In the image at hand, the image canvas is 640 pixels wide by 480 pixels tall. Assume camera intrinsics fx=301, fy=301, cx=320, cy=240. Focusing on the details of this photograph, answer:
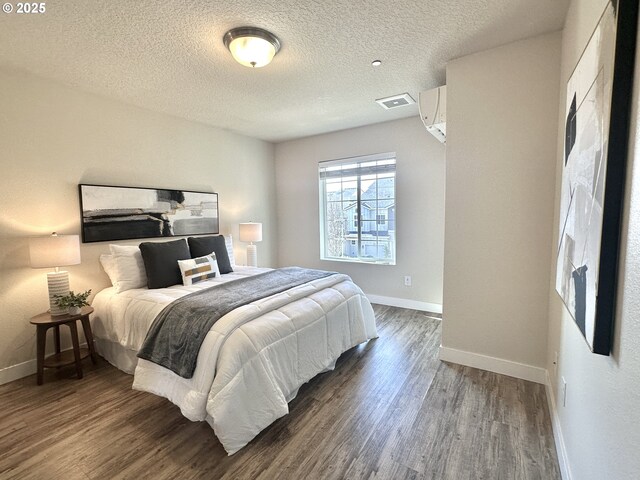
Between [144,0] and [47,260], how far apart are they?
2.07 metres

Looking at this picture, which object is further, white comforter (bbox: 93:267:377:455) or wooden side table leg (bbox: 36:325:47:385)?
wooden side table leg (bbox: 36:325:47:385)

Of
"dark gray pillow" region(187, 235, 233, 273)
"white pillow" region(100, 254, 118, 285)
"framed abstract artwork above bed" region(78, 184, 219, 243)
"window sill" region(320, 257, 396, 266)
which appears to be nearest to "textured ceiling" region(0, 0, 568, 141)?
"framed abstract artwork above bed" region(78, 184, 219, 243)

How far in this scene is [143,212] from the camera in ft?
11.1

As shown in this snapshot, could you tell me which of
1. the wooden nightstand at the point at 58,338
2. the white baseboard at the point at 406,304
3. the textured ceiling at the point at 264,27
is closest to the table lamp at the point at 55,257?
the wooden nightstand at the point at 58,338

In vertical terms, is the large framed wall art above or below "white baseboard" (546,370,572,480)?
above

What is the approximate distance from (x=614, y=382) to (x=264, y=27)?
2.52 metres

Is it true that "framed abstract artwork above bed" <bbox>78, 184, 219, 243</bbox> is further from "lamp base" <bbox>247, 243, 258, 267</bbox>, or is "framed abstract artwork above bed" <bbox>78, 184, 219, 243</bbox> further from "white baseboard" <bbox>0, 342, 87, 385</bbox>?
"white baseboard" <bbox>0, 342, 87, 385</bbox>

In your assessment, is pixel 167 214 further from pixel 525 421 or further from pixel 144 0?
pixel 525 421

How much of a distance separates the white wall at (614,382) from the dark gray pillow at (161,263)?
120 inches

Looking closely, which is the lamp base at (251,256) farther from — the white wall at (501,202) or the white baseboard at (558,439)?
the white baseboard at (558,439)

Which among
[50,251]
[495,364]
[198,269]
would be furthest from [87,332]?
[495,364]

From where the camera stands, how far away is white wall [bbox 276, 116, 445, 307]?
391 centimetres

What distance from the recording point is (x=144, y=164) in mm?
3410

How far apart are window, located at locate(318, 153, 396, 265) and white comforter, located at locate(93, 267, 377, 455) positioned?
5.34 ft
